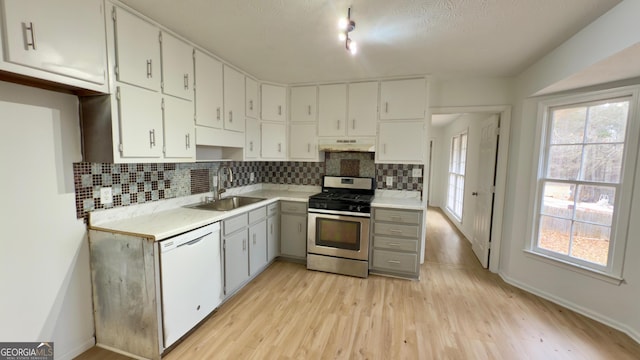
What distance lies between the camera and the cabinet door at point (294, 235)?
3.33 meters

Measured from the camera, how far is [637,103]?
2.08 metres

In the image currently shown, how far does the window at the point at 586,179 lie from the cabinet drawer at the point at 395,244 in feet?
4.13

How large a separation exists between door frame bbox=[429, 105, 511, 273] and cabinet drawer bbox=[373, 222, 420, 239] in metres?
1.12

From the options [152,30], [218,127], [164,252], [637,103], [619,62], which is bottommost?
[164,252]

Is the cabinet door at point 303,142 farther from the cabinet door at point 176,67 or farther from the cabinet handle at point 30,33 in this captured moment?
the cabinet handle at point 30,33

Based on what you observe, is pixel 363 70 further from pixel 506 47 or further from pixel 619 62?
pixel 619 62

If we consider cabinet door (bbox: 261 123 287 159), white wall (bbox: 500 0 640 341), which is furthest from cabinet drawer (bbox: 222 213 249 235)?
white wall (bbox: 500 0 640 341)

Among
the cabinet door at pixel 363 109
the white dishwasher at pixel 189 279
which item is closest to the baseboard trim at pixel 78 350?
the white dishwasher at pixel 189 279

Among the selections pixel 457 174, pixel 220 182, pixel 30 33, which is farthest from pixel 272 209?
pixel 457 174

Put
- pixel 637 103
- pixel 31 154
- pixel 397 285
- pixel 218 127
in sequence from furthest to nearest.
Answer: pixel 397 285 < pixel 218 127 < pixel 637 103 < pixel 31 154

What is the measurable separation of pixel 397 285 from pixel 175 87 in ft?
9.68

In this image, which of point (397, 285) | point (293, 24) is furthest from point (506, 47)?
point (397, 285)

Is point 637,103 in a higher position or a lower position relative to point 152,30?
lower

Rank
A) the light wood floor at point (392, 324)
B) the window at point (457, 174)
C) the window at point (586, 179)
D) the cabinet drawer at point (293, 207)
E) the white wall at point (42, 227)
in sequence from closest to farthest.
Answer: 1. the white wall at point (42, 227)
2. the light wood floor at point (392, 324)
3. the window at point (586, 179)
4. the cabinet drawer at point (293, 207)
5. the window at point (457, 174)
